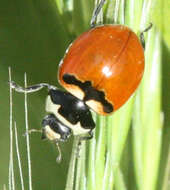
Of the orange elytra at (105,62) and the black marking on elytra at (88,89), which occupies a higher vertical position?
the orange elytra at (105,62)

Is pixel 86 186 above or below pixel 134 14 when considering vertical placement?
below

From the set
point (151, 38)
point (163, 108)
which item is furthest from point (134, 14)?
point (163, 108)

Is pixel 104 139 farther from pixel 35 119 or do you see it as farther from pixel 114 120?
pixel 35 119

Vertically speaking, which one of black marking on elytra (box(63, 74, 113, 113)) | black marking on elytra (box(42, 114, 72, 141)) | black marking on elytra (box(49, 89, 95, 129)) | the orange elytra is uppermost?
the orange elytra
